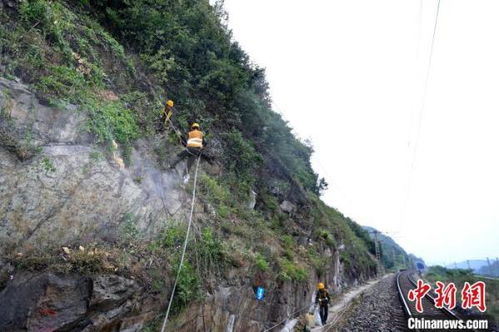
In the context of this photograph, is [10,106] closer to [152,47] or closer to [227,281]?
[227,281]

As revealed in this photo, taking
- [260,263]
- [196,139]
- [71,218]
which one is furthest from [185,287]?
[196,139]

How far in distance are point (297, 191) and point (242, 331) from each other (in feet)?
34.3

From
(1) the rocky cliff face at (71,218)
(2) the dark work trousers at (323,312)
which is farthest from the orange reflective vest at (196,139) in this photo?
(2) the dark work trousers at (323,312)

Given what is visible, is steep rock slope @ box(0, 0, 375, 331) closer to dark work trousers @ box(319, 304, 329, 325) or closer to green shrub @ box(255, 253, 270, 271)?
green shrub @ box(255, 253, 270, 271)

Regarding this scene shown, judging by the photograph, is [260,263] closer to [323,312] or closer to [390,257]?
[323,312]

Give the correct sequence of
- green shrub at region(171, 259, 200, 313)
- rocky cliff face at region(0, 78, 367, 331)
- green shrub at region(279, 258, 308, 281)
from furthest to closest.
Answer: green shrub at region(279, 258, 308, 281)
green shrub at region(171, 259, 200, 313)
rocky cliff face at region(0, 78, 367, 331)

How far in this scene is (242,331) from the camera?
696 cm

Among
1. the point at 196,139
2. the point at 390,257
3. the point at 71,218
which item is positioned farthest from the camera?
the point at 390,257

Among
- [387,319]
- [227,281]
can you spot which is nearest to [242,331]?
[227,281]

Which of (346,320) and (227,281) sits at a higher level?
(227,281)

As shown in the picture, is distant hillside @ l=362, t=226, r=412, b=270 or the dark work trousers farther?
distant hillside @ l=362, t=226, r=412, b=270

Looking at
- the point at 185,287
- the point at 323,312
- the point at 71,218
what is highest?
the point at 71,218

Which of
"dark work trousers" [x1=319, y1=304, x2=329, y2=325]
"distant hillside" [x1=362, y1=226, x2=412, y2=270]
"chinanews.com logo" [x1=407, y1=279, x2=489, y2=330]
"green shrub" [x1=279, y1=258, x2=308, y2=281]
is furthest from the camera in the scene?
"distant hillside" [x1=362, y1=226, x2=412, y2=270]

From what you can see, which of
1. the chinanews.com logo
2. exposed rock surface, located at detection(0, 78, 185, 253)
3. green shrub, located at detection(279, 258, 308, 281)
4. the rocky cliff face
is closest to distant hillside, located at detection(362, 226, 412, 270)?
the chinanews.com logo
